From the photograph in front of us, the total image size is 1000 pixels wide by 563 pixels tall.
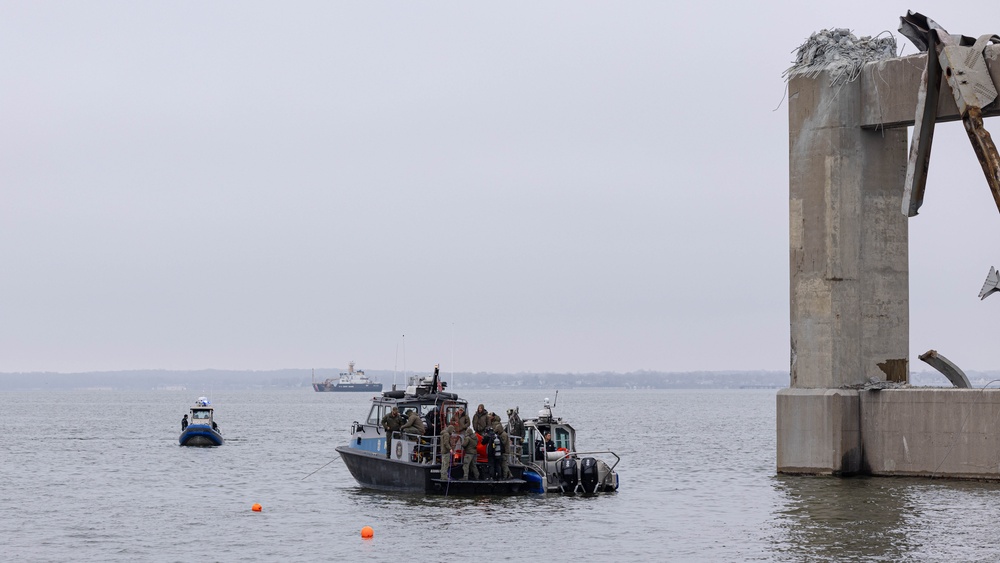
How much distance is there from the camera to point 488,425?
30.8m

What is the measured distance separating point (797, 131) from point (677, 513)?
1033 cm

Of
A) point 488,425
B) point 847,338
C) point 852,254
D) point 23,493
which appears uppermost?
point 852,254

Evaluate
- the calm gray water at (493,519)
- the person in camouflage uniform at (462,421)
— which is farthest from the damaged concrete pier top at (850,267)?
the person in camouflage uniform at (462,421)

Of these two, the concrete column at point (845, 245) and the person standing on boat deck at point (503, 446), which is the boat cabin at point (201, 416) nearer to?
the person standing on boat deck at point (503, 446)

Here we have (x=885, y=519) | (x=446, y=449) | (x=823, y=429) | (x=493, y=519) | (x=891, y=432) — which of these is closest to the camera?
(x=885, y=519)

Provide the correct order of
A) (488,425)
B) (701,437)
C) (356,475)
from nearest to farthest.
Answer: (488,425)
(356,475)
(701,437)

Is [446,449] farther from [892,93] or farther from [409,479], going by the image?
Answer: [892,93]

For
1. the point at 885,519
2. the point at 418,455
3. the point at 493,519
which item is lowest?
the point at 493,519

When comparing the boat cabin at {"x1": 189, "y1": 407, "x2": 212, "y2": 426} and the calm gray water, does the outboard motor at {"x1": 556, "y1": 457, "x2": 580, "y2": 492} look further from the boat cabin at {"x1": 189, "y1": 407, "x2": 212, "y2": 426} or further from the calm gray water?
the boat cabin at {"x1": 189, "y1": 407, "x2": 212, "y2": 426}

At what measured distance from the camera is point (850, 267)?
1304 inches

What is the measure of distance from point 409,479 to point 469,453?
7.91 ft

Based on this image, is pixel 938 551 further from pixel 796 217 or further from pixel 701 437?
pixel 701 437

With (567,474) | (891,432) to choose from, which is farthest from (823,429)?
(567,474)

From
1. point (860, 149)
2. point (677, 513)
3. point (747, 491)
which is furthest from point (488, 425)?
point (860, 149)
